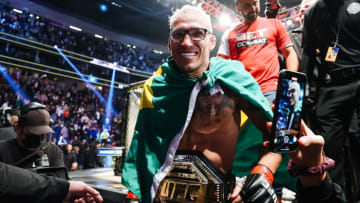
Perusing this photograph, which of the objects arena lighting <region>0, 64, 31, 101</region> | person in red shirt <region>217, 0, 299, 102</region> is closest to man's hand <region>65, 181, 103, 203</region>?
person in red shirt <region>217, 0, 299, 102</region>

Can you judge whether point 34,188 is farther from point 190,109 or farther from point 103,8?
point 103,8

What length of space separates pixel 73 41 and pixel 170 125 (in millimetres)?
18032

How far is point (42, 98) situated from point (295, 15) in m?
12.4

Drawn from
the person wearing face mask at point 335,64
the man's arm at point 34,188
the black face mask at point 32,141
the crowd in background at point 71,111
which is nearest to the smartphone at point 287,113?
the man's arm at point 34,188

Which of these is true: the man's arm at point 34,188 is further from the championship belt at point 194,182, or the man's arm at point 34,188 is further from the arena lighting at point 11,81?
the arena lighting at point 11,81

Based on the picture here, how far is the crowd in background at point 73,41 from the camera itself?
49.8ft

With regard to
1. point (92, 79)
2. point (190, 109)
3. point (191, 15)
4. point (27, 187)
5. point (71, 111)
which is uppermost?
point (92, 79)

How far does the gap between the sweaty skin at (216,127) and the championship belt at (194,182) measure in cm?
7

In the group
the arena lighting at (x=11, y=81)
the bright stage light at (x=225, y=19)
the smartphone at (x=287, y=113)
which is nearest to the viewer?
the smartphone at (x=287, y=113)

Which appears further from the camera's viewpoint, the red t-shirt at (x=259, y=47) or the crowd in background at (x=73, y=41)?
the crowd in background at (x=73, y=41)

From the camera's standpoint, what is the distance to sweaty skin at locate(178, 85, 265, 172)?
172cm

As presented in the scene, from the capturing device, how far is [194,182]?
162cm

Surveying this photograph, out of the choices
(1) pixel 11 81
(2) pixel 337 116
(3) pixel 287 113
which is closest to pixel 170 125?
(3) pixel 287 113

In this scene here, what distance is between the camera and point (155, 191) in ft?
5.71
